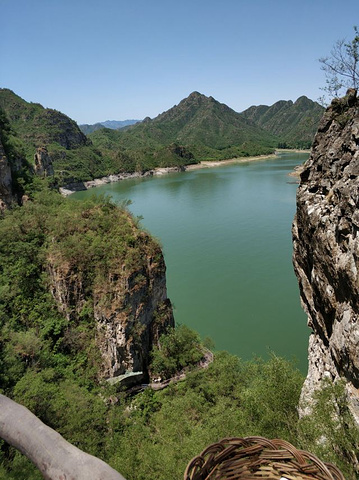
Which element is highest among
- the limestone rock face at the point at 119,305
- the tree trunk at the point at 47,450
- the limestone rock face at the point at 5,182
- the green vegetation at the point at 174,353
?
the limestone rock face at the point at 5,182

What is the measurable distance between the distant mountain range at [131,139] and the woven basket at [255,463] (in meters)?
6.78

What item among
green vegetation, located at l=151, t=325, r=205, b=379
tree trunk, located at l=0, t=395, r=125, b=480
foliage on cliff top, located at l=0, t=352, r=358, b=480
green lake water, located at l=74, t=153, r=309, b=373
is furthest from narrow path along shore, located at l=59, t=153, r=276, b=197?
tree trunk, located at l=0, t=395, r=125, b=480

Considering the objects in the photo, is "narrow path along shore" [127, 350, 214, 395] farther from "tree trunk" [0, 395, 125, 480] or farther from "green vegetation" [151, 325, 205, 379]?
"tree trunk" [0, 395, 125, 480]

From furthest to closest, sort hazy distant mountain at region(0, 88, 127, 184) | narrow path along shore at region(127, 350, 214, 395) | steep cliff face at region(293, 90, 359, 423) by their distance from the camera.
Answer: hazy distant mountain at region(0, 88, 127, 184) < narrow path along shore at region(127, 350, 214, 395) < steep cliff face at region(293, 90, 359, 423)

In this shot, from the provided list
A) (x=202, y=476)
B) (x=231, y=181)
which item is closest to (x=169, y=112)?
(x=231, y=181)

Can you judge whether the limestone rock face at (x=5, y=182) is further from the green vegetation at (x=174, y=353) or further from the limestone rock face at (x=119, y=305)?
the green vegetation at (x=174, y=353)

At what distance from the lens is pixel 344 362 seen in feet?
14.0

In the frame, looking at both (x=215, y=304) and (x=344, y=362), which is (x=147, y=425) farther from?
(x=215, y=304)

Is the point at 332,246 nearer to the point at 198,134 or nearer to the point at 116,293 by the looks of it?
the point at 116,293

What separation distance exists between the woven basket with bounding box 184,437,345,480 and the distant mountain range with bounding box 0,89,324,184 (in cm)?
678

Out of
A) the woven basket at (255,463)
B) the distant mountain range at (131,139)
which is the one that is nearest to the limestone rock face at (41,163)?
the distant mountain range at (131,139)

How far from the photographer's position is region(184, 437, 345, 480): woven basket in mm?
2066

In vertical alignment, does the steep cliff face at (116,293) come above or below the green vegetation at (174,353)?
above

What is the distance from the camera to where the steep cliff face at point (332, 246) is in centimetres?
402
